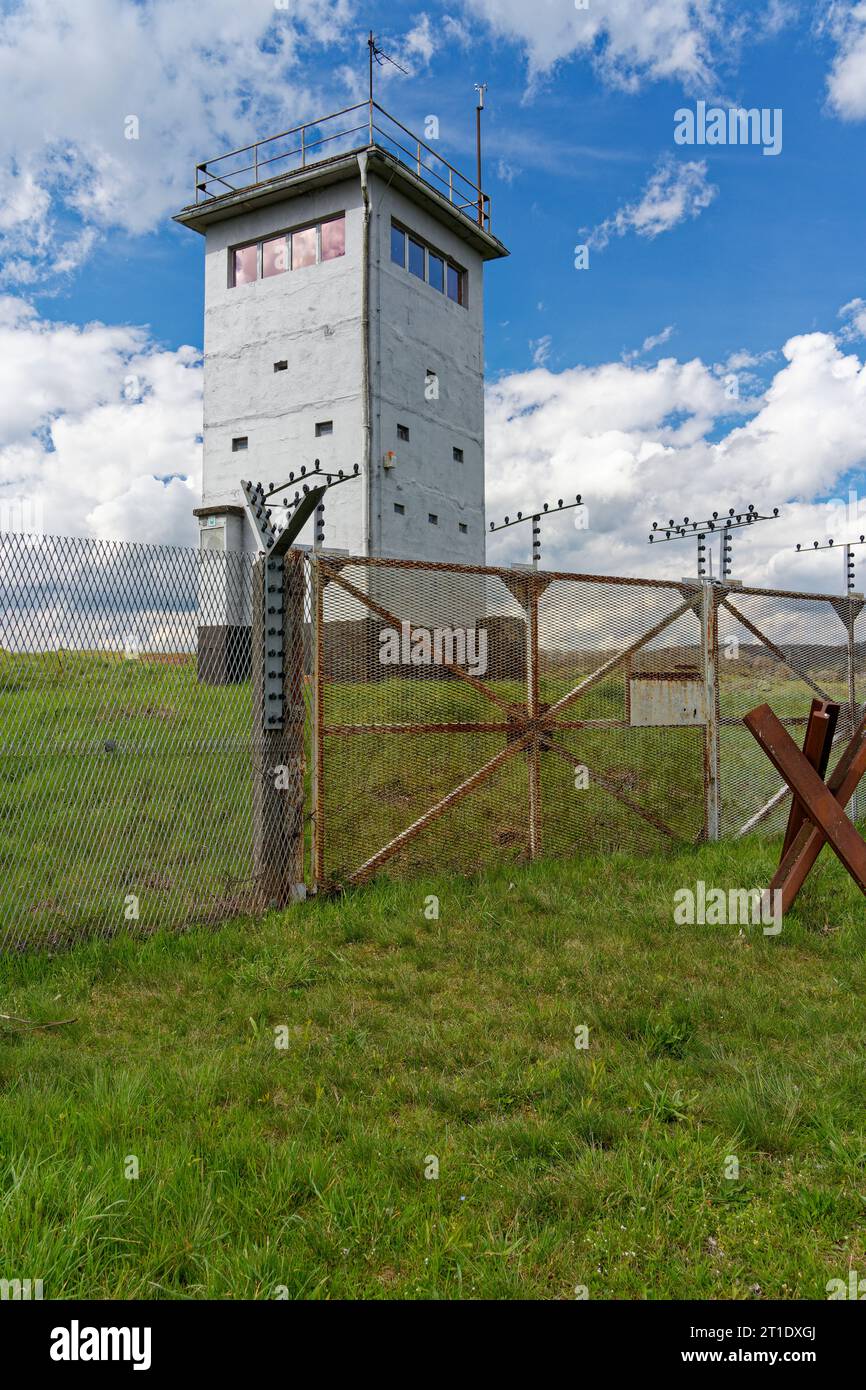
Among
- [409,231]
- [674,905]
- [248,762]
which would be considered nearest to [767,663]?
[674,905]

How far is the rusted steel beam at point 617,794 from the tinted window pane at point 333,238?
2098cm

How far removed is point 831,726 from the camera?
605cm

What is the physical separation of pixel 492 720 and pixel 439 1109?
13.5 ft

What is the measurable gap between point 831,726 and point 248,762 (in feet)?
14.3

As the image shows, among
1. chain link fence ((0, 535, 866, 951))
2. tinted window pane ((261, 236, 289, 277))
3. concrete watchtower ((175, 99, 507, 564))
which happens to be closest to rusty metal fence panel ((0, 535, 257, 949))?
chain link fence ((0, 535, 866, 951))

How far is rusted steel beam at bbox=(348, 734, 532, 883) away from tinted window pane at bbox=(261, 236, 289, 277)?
2268 cm

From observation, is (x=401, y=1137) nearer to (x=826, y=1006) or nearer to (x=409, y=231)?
(x=826, y=1006)

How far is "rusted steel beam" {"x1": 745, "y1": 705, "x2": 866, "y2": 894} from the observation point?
589cm

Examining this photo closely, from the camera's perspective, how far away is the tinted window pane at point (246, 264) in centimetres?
2583

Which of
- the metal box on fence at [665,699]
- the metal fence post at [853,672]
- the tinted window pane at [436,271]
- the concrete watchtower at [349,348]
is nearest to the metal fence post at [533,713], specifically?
the metal box on fence at [665,699]

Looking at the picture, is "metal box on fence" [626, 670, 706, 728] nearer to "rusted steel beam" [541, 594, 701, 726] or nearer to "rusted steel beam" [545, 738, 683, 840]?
"rusted steel beam" [541, 594, 701, 726]

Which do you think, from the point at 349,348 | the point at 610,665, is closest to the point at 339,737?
the point at 610,665

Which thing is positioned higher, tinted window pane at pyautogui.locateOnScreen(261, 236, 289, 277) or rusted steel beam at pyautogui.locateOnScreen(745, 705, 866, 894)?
tinted window pane at pyautogui.locateOnScreen(261, 236, 289, 277)

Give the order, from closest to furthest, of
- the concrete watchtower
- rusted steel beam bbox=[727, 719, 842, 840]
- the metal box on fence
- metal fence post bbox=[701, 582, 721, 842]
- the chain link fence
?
the chain link fence
the metal box on fence
metal fence post bbox=[701, 582, 721, 842]
rusted steel beam bbox=[727, 719, 842, 840]
the concrete watchtower
